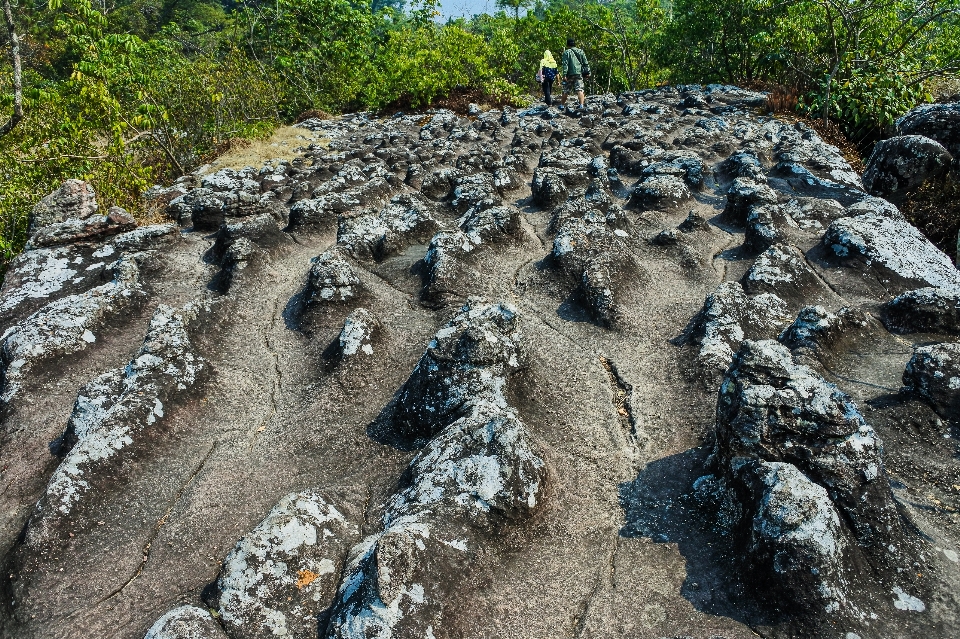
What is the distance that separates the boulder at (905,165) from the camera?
603 cm

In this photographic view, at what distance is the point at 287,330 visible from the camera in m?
4.77

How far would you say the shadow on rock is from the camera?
223 centimetres

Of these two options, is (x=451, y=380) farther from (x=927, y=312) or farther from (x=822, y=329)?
(x=927, y=312)

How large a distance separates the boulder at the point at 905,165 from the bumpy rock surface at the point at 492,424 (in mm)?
285

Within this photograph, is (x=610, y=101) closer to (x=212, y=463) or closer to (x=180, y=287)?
(x=180, y=287)

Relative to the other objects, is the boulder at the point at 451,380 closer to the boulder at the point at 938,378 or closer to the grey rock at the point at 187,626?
the grey rock at the point at 187,626

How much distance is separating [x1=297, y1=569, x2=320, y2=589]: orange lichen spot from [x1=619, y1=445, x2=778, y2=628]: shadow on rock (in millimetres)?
1406

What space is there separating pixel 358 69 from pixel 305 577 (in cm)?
1751

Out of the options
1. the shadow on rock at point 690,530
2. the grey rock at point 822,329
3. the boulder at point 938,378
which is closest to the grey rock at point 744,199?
the grey rock at point 822,329

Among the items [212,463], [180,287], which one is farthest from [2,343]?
[212,463]

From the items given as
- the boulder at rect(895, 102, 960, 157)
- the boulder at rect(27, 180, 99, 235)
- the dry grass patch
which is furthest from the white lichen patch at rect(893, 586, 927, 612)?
the dry grass patch

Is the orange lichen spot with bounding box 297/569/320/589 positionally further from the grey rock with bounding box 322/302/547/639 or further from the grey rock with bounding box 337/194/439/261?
the grey rock with bounding box 337/194/439/261

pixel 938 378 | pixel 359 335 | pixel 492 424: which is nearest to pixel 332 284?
pixel 359 335

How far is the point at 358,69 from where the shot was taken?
1741 cm
